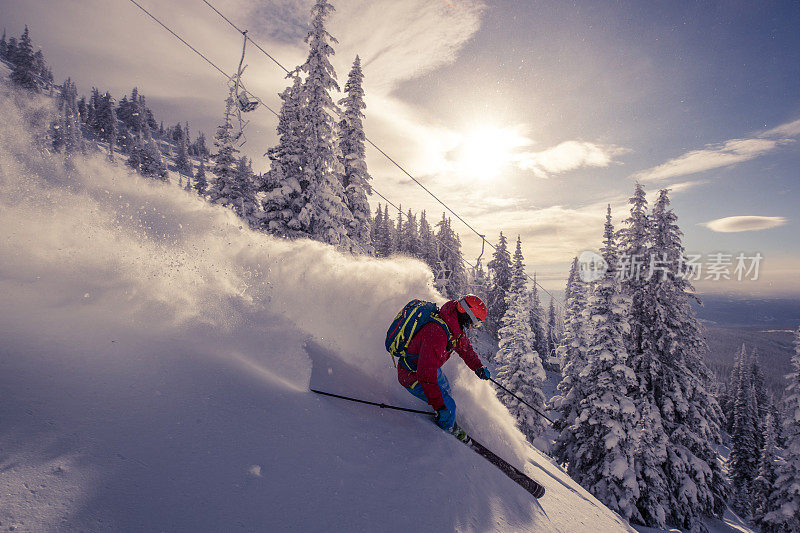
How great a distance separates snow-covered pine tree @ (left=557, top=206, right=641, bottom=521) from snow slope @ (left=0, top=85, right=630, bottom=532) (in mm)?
13396

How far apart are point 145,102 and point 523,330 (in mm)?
131833

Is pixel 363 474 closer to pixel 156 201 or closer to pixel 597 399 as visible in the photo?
pixel 156 201

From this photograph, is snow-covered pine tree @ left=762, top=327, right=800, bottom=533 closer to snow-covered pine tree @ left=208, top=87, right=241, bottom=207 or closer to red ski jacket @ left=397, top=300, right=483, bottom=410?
red ski jacket @ left=397, top=300, right=483, bottom=410

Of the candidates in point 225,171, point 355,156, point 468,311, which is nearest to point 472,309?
point 468,311

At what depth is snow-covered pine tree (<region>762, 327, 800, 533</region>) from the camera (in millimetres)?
19922

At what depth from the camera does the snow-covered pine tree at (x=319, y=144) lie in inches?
712

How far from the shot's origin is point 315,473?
3.08m

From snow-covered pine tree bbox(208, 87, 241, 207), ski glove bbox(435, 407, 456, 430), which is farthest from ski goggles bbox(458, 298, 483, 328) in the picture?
snow-covered pine tree bbox(208, 87, 241, 207)

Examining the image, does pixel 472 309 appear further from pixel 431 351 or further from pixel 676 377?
pixel 676 377

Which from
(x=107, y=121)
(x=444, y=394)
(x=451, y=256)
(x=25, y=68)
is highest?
(x=107, y=121)

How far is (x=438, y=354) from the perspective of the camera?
4461 mm

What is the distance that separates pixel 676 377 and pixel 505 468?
19.3 m

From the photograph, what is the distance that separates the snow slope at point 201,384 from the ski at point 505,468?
0.72 ft

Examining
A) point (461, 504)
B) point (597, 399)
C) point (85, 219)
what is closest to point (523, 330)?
point (597, 399)
